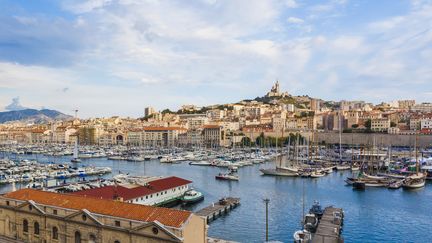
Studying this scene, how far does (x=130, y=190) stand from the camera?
22203 millimetres

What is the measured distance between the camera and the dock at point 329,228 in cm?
1620

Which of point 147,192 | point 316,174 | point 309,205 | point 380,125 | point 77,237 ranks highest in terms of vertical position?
point 380,125

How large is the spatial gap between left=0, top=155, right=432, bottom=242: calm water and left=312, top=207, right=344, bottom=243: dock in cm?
80

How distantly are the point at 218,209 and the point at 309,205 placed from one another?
6.52 meters

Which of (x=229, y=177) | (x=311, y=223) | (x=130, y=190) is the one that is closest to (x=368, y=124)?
(x=229, y=177)

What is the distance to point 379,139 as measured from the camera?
74.1 metres

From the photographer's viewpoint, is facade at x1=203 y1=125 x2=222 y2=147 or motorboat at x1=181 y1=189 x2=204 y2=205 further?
facade at x1=203 y1=125 x2=222 y2=147

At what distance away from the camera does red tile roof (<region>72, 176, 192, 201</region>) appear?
20453 millimetres

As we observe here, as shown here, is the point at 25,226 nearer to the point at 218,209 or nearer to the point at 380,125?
the point at 218,209

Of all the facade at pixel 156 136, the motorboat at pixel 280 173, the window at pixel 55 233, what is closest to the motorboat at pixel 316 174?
the motorboat at pixel 280 173

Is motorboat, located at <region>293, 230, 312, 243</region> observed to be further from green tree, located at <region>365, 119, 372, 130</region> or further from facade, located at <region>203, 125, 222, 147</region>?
green tree, located at <region>365, 119, 372, 130</region>

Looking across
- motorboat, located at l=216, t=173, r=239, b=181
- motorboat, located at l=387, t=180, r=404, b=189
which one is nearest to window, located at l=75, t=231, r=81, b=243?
motorboat, located at l=216, t=173, r=239, b=181

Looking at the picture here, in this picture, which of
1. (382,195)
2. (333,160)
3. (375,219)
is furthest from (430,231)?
(333,160)

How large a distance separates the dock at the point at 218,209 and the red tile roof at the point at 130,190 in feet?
10.3
